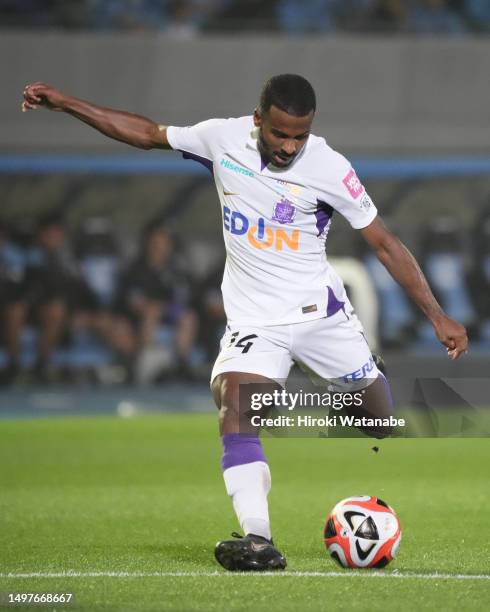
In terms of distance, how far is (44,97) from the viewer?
18.9ft

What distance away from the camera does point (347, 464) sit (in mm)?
10734

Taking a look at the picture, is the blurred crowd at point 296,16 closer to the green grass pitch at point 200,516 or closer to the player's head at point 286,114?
the green grass pitch at point 200,516

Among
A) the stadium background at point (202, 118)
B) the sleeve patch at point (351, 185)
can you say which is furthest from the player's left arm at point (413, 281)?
the stadium background at point (202, 118)

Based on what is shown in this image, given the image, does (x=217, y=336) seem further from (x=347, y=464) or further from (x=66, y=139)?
(x=347, y=464)

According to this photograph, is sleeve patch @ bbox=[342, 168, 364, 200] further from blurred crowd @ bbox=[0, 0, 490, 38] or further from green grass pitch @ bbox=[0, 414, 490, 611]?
blurred crowd @ bbox=[0, 0, 490, 38]

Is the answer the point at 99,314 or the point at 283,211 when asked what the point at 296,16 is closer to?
the point at 99,314

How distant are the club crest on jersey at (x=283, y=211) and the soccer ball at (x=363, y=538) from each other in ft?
4.22

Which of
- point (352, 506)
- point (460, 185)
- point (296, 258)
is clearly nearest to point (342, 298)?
point (296, 258)

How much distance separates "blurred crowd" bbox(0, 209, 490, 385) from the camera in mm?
18719

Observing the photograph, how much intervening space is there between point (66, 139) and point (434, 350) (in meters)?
6.13

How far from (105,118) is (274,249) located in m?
0.94

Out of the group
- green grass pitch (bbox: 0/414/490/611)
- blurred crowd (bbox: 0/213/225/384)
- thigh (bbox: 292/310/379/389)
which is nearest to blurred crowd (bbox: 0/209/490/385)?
blurred crowd (bbox: 0/213/225/384)

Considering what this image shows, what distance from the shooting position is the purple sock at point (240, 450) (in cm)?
551

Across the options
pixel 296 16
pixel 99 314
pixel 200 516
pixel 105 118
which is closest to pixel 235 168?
pixel 105 118
